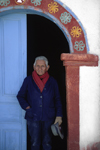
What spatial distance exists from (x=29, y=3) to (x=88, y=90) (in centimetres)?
149

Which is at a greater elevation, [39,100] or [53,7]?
[53,7]

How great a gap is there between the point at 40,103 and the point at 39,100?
0.04 metres

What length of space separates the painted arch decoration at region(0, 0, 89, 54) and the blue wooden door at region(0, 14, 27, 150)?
0.90ft

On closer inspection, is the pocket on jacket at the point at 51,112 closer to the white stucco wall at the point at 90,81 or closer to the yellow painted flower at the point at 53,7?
the white stucco wall at the point at 90,81

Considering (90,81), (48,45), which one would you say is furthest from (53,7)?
(48,45)

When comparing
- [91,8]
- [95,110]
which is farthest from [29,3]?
[95,110]

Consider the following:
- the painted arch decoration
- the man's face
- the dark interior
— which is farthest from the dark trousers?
the painted arch decoration

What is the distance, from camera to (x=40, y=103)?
2316mm

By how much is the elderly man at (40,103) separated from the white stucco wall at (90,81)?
0.39 m

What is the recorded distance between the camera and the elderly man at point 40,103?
2324 millimetres

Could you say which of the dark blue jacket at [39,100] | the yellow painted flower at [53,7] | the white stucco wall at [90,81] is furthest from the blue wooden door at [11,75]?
the white stucco wall at [90,81]

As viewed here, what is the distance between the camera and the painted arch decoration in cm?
231

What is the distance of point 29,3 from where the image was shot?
7.59 feet

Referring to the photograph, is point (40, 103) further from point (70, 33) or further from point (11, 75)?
point (70, 33)
